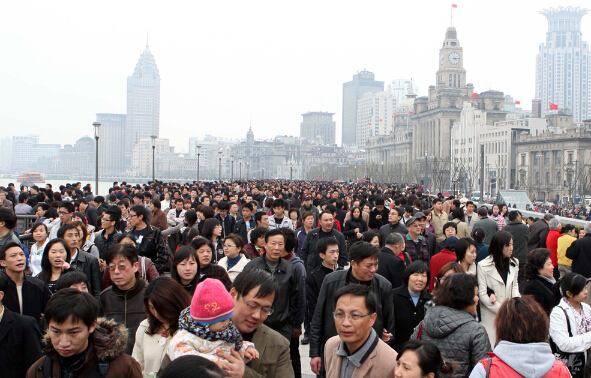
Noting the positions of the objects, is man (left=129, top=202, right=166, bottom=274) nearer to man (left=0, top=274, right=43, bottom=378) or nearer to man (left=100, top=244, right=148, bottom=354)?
man (left=100, top=244, right=148, bottom=354)

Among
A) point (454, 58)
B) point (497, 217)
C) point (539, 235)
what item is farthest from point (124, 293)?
point (454, 58)

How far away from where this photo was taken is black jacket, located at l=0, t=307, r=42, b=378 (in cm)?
378

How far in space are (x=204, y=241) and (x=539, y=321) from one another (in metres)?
3.39

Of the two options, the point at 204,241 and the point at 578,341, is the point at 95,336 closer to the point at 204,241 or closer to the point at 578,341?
the point at 204,241

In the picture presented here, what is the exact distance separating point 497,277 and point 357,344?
2758 mm

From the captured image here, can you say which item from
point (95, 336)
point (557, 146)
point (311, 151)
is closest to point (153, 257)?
point (95, 336)

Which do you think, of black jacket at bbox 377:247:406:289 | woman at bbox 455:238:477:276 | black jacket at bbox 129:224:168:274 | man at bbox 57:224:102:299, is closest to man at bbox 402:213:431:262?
woman at bbox 455:238:477:276

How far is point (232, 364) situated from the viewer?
9.16 ft

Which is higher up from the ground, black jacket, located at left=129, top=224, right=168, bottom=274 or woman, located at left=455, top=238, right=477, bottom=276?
woman, located at left=455, top=238, right=477, bottom=276

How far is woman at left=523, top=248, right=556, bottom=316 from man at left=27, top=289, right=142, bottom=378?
4.16m

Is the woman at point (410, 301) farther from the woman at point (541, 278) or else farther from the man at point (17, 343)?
the man at point (17, 343)

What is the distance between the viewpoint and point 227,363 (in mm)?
2787

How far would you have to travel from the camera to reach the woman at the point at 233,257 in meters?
6.07

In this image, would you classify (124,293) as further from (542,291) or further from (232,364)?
(542,291)
